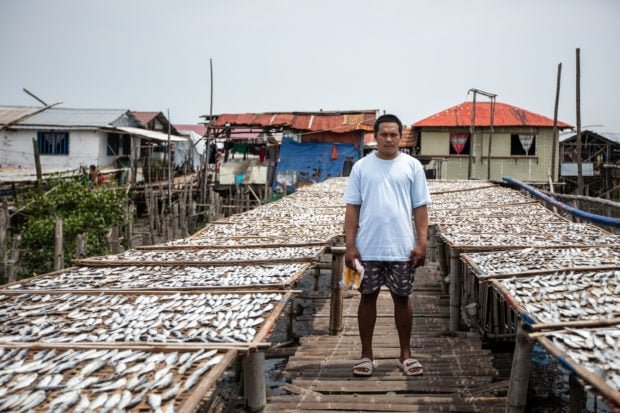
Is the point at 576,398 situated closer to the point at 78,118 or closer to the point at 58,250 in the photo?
the point at 58,250

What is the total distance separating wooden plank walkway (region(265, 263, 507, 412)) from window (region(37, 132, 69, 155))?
25199mm

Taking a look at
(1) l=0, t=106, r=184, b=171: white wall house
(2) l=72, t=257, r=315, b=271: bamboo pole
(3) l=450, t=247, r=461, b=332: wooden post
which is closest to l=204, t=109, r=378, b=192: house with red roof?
(1) l=0, t=106, r=184, b=171: white wall house

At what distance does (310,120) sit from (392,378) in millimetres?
22238

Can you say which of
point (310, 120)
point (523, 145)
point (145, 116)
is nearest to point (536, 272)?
point (310, 120)

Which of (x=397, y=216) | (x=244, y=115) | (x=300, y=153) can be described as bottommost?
(x=397, y=216)

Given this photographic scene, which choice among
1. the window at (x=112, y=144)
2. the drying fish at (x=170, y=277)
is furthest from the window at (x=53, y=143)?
the drying fish at (x=170, y=277)

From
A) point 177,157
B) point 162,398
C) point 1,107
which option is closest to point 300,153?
point 177,157

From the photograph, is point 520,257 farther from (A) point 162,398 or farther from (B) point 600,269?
(A) point 162,398

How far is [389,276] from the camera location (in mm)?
4465

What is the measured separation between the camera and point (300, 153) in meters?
25.8

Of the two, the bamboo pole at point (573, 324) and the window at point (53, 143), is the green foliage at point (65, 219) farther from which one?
the window at point (53, 143)

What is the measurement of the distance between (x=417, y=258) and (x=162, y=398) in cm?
253

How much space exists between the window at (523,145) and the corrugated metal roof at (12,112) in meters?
24.3

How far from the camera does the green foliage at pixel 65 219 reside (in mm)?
12289
